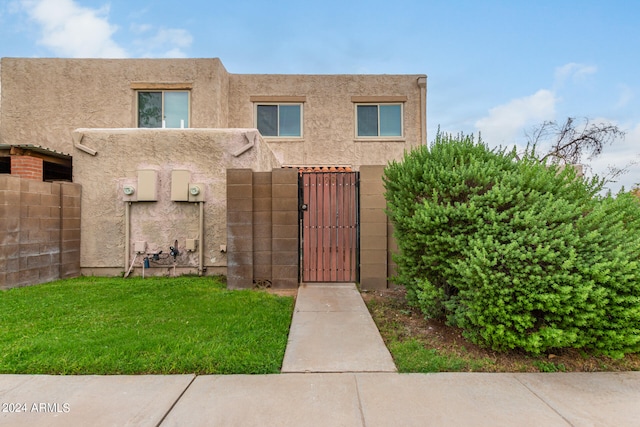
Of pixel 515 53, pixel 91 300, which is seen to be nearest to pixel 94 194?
pixel 91 300

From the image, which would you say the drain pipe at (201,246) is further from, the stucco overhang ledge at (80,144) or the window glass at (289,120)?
the window glass at (289,120)

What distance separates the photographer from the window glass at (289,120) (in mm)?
10984

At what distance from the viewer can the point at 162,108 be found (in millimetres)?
10016

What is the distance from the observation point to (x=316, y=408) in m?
2.30

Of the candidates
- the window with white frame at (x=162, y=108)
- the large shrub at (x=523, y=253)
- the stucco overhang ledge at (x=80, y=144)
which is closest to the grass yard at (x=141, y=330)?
the large shrub at (x=523, y=253)

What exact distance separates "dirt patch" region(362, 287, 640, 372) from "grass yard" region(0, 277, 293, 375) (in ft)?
4.72

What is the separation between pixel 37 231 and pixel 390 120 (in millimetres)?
10264

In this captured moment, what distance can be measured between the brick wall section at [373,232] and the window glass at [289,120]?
605 centimetres

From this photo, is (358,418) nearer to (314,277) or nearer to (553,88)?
(314,277)

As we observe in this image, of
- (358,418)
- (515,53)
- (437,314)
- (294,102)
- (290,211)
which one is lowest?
(358,418)

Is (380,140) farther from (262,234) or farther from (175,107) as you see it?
(175,107)

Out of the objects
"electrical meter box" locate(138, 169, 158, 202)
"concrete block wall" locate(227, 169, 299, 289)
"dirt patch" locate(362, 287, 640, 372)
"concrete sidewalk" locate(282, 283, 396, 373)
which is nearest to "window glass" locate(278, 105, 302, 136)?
"electrical meter box" locate(138, 169, 158, 202)

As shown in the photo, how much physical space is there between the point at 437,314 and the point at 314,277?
2703mm

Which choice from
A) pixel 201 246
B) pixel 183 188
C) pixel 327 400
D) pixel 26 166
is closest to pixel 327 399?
pixel 327 400
